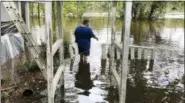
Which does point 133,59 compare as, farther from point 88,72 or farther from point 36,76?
point 36,76

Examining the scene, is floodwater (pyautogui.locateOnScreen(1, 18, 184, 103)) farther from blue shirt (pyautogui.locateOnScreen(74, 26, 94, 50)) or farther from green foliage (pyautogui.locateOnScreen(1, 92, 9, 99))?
green foliage (pyautogui.locateOnScreen(1, 92, 9, 99))

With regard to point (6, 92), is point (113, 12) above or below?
above

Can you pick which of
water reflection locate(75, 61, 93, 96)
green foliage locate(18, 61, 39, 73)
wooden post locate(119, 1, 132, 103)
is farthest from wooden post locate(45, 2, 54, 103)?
green foliage locate(18, 61, 39, 73)

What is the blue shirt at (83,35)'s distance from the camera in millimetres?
9867

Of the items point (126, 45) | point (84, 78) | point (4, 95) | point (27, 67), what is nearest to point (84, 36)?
point (84, 78)

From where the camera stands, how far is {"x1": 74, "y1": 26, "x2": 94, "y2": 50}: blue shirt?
9867mm

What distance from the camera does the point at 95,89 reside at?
777cm

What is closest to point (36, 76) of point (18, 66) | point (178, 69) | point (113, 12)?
point (18, 66)

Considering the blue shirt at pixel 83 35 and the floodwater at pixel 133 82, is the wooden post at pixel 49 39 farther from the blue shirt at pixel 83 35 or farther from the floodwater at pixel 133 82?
the blue shirt at pixel 83 35

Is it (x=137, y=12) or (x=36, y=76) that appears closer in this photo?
(x=36, y=76)

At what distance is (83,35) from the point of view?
10.0 meters

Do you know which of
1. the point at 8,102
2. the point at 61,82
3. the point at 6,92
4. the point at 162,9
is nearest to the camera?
the point at 8,102

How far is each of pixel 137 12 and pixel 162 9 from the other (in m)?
4.37

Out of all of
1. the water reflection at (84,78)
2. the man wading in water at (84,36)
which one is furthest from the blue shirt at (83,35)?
the water reflection at (84,78)
